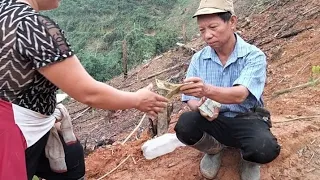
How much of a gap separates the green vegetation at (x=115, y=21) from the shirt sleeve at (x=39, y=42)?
58.5 ft

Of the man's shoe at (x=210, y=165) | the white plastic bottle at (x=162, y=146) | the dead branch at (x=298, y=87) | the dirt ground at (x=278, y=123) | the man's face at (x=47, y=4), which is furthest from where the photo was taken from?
the dead branch at (x=298, y=87)

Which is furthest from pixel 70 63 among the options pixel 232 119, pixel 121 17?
pixel 121 17

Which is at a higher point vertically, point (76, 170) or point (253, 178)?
point (76, 170)

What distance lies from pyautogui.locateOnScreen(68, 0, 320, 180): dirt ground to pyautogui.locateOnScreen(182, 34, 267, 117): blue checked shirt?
1.72 feet

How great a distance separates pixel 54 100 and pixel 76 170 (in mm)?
610

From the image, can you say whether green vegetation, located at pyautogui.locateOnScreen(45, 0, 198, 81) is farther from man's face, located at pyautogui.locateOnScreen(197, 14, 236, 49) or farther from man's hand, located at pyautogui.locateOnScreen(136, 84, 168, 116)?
man's hand, located at pyautogui.locateOnScreen(136, 84, 168, 116)

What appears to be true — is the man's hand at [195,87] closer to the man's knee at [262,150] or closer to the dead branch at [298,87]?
the man's knee at [262,150]

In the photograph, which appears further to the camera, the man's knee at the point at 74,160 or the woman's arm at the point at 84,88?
the man's knee at the point at 74,160

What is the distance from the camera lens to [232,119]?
2914mm

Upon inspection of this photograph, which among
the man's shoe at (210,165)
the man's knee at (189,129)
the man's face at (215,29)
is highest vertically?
the man's face at (215,29)

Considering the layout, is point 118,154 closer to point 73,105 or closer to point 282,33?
point 282,33

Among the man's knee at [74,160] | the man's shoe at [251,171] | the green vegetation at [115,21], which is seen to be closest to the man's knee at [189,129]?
the man's shoe at [251,171]

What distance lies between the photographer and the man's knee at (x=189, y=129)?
2.96m

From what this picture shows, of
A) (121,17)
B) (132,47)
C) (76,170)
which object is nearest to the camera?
(76,170)
